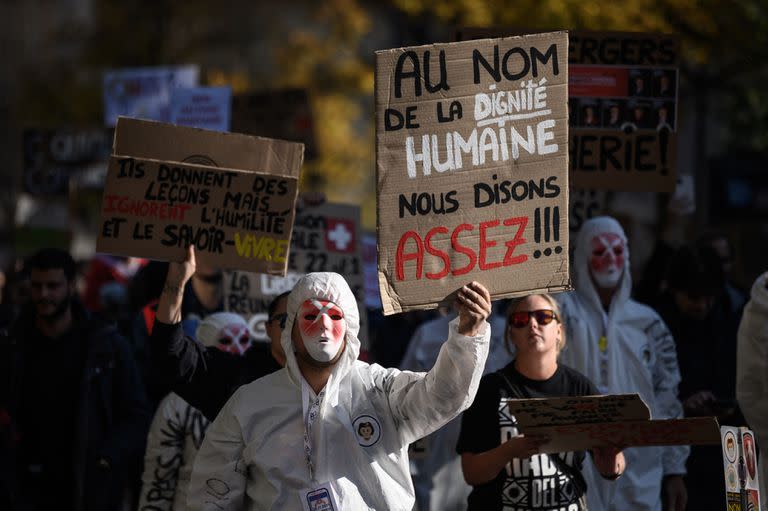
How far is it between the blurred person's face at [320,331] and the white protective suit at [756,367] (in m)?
2.26

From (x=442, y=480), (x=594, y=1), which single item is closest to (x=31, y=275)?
(x=442, y=480)

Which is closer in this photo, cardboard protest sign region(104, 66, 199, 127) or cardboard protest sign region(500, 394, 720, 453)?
cardboard protest sign region(500, 394, 720, 453)

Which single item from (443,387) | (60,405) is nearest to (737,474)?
(443,387)

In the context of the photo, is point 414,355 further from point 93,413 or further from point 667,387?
point 93,413

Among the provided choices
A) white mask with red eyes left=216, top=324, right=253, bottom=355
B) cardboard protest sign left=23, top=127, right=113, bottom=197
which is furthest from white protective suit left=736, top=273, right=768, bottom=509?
cardboard protest sign left=23, top=127, right=113, bottom=197

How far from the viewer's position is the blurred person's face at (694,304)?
8539mm

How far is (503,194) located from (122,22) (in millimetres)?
24207

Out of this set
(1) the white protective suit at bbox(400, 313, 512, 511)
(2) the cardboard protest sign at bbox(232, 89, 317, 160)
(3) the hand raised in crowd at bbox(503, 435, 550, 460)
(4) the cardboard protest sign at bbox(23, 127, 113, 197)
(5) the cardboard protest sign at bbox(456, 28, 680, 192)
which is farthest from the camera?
(4) the cardboard protest sign at bbox(23, 127, 113, 197)

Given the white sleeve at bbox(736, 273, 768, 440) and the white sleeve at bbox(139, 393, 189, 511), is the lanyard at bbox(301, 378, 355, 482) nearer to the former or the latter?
the white sleeve at bbox(139, 393, 189, 511)

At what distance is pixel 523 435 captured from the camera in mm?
6090

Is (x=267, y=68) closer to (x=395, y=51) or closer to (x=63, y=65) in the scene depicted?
(x=63, y=65)

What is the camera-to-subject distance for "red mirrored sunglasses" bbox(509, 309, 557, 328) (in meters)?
6.53

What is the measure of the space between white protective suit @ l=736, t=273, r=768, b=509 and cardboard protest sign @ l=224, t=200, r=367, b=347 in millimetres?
2892

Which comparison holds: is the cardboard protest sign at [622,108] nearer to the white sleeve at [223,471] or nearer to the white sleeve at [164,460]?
the white sleeve at [164,460]
